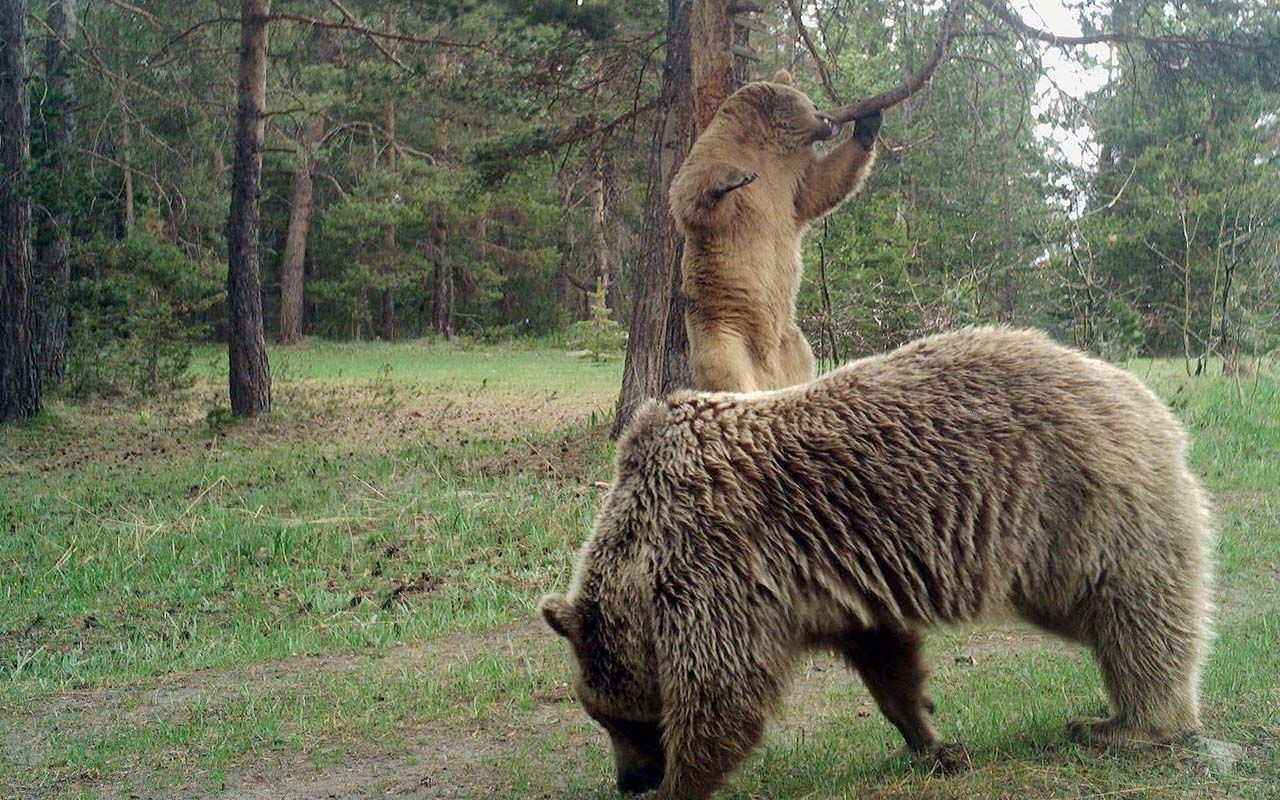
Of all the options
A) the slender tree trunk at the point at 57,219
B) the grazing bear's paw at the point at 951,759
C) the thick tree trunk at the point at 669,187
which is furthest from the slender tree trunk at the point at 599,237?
the grazing bear's paw at the point at 951,759

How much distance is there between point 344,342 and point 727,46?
3352cm

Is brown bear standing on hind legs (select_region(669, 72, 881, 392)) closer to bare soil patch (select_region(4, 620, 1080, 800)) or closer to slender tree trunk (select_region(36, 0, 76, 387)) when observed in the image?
bare soil patch (select_region(4, 620, 1080, 800))

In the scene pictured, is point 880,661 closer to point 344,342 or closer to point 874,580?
point 874,580

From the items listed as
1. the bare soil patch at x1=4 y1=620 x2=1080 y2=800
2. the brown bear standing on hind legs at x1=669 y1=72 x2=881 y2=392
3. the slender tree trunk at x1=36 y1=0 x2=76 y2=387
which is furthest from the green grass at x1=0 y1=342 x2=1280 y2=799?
the slender tree trunk at x1=36 y1=0 x2=76 y2=387

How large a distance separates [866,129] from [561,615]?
4.32 m

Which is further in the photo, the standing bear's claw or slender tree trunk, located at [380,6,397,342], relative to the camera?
slender tree trunk, located at [380,6,397,342]

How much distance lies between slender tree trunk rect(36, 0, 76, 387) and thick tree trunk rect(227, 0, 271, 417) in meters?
2.45

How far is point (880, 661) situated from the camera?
15.9ft

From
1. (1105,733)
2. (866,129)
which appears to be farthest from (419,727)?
(866,129)

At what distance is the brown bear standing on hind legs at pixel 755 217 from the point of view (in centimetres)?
726

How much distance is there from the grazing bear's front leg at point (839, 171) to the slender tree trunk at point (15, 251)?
14.1 meters

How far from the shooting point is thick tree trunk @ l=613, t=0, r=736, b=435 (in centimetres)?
989

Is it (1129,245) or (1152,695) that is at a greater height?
(1129,245)

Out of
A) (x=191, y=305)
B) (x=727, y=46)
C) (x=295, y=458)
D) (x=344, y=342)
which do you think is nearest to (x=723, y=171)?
(x=727, y=46)
